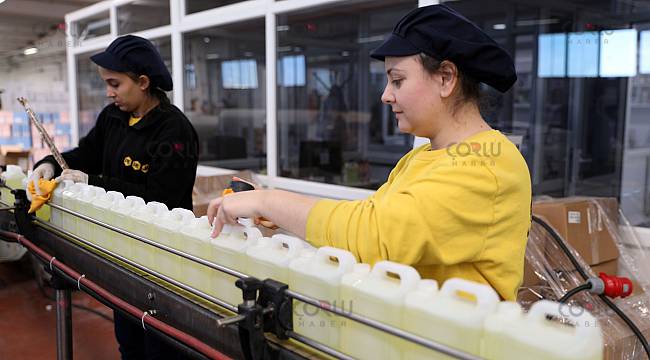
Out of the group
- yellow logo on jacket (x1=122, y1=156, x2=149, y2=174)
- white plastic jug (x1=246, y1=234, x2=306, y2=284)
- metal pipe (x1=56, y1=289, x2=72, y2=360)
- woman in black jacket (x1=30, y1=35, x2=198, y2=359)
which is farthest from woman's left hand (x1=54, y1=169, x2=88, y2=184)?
white plastic jug (x1=246, y1=234, x2=306, y2=284)

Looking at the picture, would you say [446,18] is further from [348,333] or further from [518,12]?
[518,12]

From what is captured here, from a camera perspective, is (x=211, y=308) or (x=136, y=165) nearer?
(x=211, y=308)

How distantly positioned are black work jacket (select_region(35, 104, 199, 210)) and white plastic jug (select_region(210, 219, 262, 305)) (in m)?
0.66

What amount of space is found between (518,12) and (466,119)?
3.28 m

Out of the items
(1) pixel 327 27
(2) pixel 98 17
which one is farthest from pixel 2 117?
(1) pixel 327 27

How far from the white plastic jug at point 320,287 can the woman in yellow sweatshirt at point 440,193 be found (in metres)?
0.03

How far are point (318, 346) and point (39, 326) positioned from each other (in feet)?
9.54

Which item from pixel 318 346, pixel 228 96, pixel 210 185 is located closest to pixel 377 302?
pixel 318 346

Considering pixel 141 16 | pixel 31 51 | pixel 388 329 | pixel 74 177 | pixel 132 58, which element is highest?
pixel 31 51

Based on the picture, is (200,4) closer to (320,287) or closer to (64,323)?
(64,323)

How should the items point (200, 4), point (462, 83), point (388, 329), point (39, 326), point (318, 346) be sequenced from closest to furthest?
point (388, 329), point (318, 346), point (462, 83), point (39, 326), point (200, 4)

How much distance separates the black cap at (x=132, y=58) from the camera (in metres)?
1.70

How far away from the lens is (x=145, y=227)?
123cm

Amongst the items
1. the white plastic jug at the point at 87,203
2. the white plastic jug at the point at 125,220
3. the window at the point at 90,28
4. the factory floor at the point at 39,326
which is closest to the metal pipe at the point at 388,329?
the white plastic jug at the point at 125,220
